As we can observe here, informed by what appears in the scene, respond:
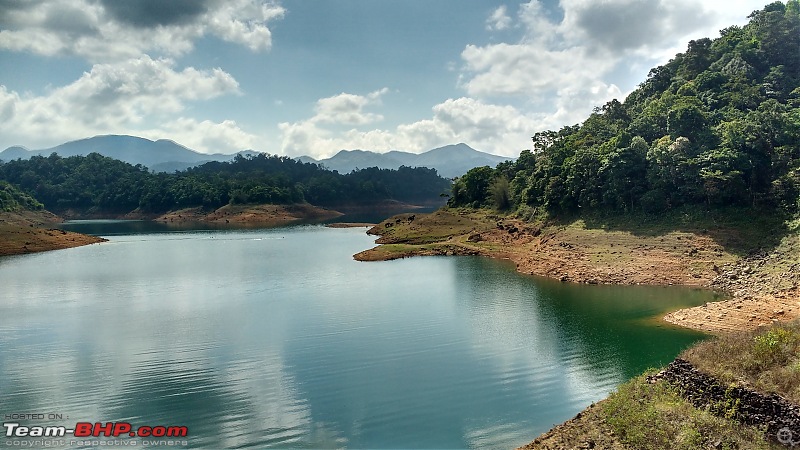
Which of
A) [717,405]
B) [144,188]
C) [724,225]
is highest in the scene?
[144,188]

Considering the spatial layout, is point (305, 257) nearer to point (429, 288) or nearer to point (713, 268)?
point (429, 288)

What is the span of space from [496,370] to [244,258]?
41.0 m

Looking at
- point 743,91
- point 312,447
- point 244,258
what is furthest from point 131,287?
point 743,91

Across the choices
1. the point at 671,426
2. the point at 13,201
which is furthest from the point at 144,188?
the point at 671,426

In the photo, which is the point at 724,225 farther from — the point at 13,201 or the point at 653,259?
the point at 13,201

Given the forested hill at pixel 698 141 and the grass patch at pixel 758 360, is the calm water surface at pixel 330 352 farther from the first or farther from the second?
the forested hill at pixel 698 141

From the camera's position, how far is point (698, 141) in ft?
140

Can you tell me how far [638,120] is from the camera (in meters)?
50.9

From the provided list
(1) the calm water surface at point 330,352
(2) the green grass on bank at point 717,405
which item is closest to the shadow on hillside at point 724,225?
(1) the calm water surface at point 330,352

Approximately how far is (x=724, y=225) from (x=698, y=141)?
9.18m

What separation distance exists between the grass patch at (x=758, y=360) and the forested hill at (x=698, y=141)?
2668 cm

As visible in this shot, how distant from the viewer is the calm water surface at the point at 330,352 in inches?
595

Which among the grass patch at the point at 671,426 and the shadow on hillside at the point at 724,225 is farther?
the shadow on hillside at the point at 724,225
